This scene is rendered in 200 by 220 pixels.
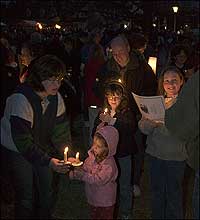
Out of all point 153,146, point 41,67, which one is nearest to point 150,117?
point 153,146

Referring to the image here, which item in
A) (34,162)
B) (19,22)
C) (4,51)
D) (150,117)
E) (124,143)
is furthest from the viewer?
(19,22)

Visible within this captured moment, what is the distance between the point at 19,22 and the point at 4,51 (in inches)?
1299

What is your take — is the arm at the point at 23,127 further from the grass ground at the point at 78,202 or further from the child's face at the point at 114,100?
the grass ground at the point at 78,202

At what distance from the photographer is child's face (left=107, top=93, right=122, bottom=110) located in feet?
17.6

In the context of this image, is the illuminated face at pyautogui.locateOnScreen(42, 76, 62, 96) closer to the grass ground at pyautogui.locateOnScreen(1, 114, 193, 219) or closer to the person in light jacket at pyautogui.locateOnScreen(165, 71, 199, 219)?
the person in light jacket at pyautogui.locateOnScreen(165, 71, 199, 219)

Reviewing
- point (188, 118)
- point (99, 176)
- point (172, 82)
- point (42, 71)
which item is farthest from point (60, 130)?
point (188, 118)

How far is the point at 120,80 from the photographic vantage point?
586 centimetres

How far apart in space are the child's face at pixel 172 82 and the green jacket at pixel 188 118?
5.51 feet

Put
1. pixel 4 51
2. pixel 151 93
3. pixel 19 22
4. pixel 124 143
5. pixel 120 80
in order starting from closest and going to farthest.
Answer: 1. pixel 124 143
2. pixel 120 80
3. pixel 151 93
4. pixel 4 51
5. pixel 19 22

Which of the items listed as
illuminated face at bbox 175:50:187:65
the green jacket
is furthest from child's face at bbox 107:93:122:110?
illuminated face at bbox 175:50:187:65

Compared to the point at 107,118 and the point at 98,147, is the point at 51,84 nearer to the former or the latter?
the point at 98,147

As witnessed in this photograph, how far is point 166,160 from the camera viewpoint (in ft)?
16.4

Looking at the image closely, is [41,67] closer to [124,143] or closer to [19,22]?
[124,143]

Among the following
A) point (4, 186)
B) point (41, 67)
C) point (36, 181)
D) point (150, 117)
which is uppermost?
point (41, 67)
